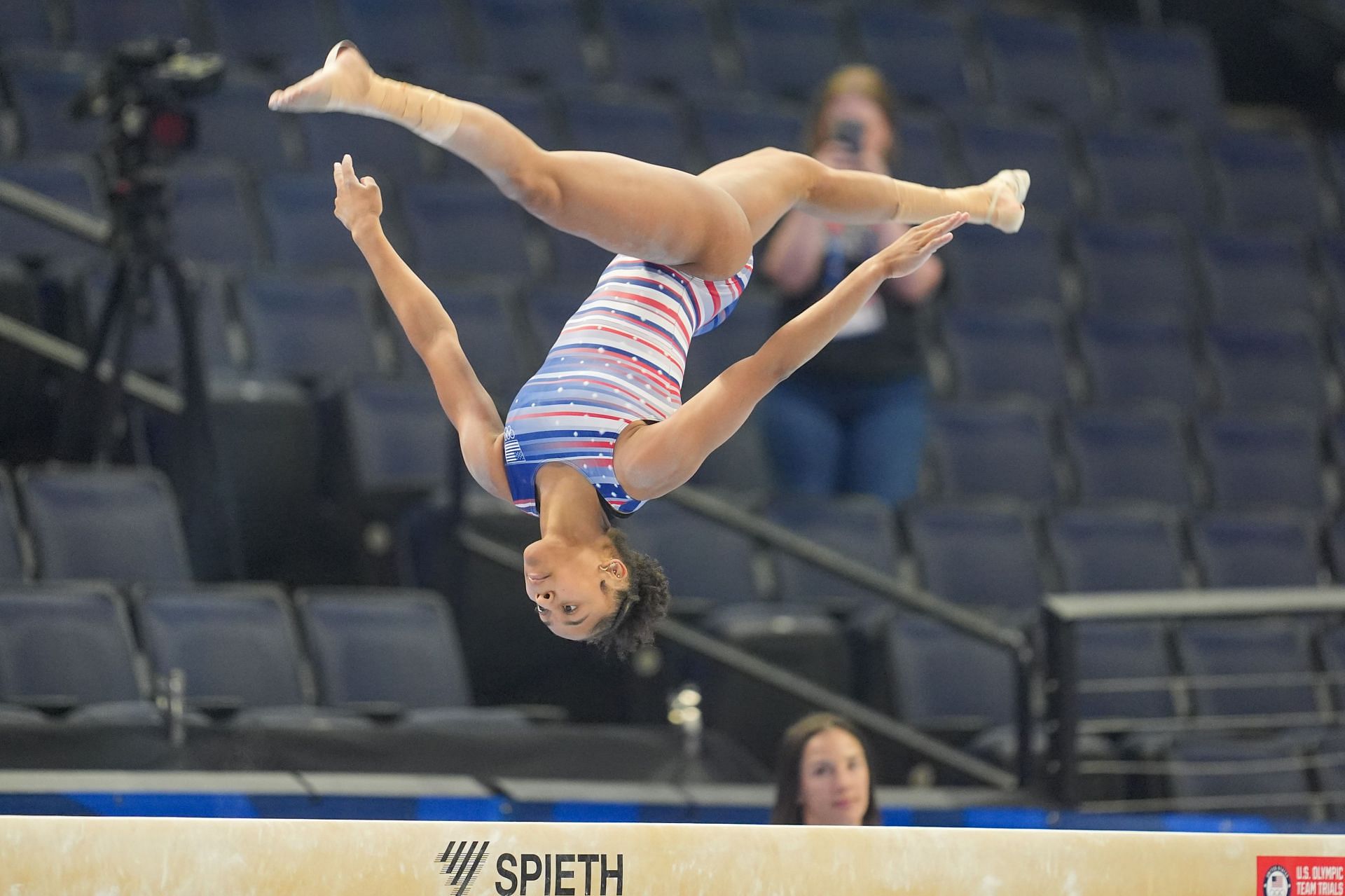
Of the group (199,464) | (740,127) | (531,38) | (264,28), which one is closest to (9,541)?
(199,464)

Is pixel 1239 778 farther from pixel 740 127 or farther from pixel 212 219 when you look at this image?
pixel 212 219

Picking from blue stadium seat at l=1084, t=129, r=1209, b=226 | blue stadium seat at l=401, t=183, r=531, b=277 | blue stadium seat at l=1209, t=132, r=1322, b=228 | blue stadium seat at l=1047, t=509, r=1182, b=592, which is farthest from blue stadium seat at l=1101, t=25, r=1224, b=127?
blue stadium seat at l=401, t=183, r=531, b=277

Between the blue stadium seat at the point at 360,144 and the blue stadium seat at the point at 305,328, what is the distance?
953 millimetres

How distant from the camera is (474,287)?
6.61 m

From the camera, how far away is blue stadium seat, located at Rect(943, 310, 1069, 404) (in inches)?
285

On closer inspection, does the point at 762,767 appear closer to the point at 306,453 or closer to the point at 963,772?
the point at 963,772

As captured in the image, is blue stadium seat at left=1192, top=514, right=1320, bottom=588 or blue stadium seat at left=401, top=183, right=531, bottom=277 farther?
blue stadium seat at left=401, top=183, right=531, bottom=277

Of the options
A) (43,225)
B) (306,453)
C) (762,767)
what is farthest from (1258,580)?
(43,225)

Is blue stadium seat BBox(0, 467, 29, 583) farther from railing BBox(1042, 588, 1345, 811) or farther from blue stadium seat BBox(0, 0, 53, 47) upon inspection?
railing BBox(1042, 588, 1345, 811)

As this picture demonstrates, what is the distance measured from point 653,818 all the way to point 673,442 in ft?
4.44

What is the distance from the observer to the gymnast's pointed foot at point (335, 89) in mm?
3197

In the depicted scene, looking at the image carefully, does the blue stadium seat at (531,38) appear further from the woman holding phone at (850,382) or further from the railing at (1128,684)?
the railing at (1128,684)

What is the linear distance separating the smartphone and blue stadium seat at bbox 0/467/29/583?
260cm

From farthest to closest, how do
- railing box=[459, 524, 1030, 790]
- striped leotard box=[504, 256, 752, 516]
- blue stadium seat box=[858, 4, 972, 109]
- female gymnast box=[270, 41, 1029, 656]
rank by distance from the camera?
1. blue stadium seat box=[858, 4, 972, 109]
2. railing box=[459, 524, 1030, 790]
3. striped leotard box=[504, 256, 752, 516]
4. female gymnast box=[270, 41, 1029, 656]
